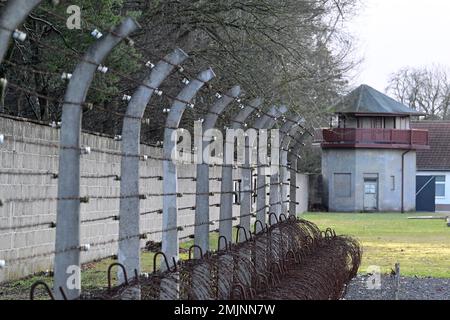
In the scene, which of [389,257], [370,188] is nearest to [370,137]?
[370,188]

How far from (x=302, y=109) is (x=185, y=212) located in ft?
16.4

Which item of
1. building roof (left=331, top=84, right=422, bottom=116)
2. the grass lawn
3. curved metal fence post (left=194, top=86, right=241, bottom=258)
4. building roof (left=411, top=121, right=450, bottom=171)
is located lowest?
the grass lawn

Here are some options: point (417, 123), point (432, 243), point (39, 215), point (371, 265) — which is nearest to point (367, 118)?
point (417, 123)

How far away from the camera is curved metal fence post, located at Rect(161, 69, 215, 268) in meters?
9.58

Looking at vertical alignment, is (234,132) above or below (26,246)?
above

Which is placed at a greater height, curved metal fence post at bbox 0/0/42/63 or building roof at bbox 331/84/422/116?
building roof at bbox 331/84/422/116

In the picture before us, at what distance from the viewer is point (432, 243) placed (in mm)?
28078

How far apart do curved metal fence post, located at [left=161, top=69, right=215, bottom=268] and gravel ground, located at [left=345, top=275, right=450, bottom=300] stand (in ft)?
13.2

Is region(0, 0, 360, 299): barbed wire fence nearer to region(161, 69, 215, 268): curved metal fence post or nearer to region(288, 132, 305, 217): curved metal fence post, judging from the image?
region(161, 69, 215, 268): curved metal fence post

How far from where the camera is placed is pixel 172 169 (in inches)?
385

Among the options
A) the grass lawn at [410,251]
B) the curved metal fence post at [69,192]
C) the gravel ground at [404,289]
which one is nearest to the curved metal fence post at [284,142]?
the gravel ground at [404,289]

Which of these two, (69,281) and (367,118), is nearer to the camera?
(69,281)

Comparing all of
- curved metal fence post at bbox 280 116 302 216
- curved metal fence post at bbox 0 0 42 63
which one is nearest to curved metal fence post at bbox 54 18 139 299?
curved metal fence post at bbox 0 0 42 63
